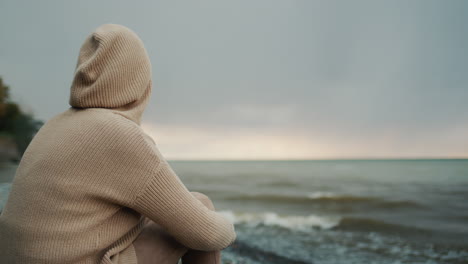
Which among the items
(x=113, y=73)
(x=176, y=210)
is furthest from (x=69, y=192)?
(x=113, y=73)

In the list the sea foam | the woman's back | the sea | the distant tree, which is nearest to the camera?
the woman's back

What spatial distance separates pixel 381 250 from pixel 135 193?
5.72m

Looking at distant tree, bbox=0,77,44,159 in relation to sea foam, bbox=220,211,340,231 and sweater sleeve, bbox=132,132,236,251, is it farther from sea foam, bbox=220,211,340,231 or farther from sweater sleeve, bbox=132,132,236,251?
sweater sleeve, bbox=132,132,236,251

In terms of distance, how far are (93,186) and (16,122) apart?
7.12 meters

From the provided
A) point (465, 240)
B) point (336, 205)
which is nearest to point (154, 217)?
point (465, 240)

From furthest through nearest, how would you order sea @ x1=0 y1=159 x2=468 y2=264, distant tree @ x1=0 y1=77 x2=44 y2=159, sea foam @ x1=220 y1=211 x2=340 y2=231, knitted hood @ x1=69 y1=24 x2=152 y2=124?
sea foam @ x1=220 y1=211 x2=340 y2=231 → distant tree @ x1=0 y1=77 x2=44 y2=159 → sea @ x1=0 y1=159 x2=468 y2=264 → knitted hood @ x1=69 y1=24 x2=152 y2=124

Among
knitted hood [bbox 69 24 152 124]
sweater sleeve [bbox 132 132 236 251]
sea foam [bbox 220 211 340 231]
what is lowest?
sea foam [bbox 220 211 340 231]

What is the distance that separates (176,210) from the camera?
1292mm

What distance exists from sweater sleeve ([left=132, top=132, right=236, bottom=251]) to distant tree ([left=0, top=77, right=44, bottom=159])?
6464 millimetres

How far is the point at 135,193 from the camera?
1.22 meters

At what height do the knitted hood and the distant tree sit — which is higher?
the knitted hood

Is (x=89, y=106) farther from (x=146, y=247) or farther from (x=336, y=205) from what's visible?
(x=336, y=205)

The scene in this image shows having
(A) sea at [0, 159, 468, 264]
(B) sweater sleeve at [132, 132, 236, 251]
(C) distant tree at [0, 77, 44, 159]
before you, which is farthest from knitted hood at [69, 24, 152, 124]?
(C) distant tree at [0, 77, 44, 159]

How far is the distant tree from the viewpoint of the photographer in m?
6.52
